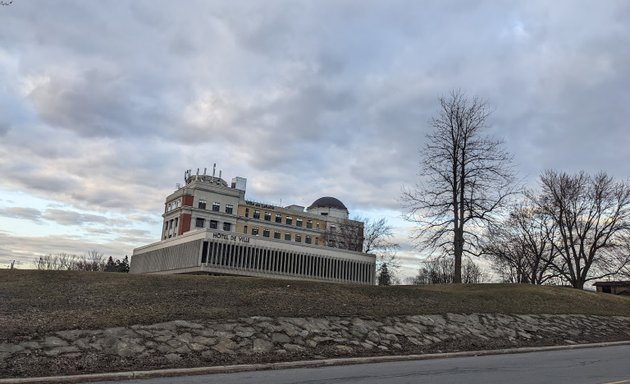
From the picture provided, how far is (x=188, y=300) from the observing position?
1436cm

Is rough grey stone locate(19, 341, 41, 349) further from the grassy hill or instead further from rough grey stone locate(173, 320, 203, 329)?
rough grey stone locate(173, 320, 203, 329)

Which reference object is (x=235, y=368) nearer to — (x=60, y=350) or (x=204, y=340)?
(x=204, y=340)

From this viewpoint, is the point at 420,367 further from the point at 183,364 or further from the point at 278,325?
the point at 183,364

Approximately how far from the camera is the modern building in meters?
44.4

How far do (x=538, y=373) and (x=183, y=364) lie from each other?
6998 mm

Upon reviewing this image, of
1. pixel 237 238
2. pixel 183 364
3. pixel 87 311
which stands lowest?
pixel 183 364

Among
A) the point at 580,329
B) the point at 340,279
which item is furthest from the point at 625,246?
the point at 580,329

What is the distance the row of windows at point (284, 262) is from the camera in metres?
43.7

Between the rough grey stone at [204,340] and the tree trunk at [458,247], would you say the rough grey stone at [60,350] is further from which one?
the tree trunk at [458,247]

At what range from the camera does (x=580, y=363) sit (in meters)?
11.7

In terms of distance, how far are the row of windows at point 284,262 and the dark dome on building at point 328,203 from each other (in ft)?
210

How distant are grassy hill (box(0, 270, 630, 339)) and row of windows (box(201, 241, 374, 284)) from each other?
2565 cm

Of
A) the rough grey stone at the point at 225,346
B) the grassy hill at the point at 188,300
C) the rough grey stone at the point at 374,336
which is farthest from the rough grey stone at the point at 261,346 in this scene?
the rough grey stone at the point at 374,336

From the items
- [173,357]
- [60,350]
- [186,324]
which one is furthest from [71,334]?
[186,324]
